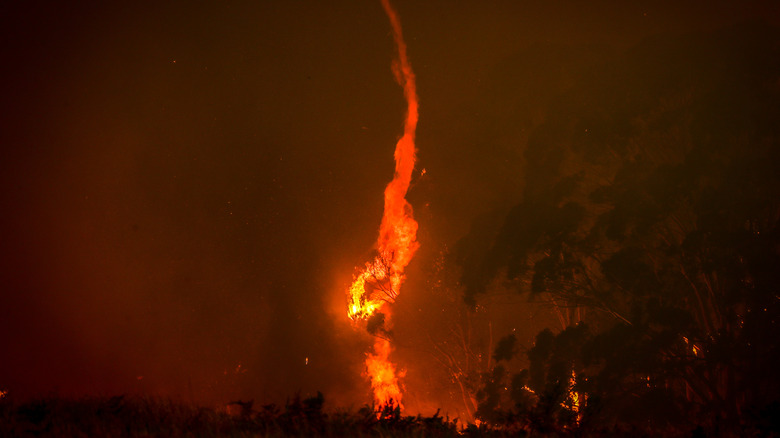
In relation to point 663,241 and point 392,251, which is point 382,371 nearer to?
point 392,251

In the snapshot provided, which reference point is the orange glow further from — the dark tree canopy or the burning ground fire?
the dark tree canopy

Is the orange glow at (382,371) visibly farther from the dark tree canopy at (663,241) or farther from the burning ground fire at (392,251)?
the dark tree canopy at (663,241)

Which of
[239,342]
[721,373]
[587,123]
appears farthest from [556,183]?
[239,342]

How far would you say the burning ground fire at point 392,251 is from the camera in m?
30.5

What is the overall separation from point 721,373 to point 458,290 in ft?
52.3

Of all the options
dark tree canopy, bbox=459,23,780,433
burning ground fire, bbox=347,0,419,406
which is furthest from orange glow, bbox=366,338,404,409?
dark tree canopy, bbox=459,23,780,433

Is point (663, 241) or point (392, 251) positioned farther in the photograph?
point (392, 251)

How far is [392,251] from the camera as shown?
32375 millimetres

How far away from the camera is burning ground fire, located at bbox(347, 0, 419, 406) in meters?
30.5

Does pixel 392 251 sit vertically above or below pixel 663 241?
above

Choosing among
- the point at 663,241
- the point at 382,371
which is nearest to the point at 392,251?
the point at 382,371

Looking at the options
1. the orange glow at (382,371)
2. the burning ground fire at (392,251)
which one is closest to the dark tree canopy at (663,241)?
the burning ground fire at (392,251)

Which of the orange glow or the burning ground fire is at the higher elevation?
the burning ground fire

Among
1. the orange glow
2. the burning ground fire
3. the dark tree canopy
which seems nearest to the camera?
the dark tree canopy
